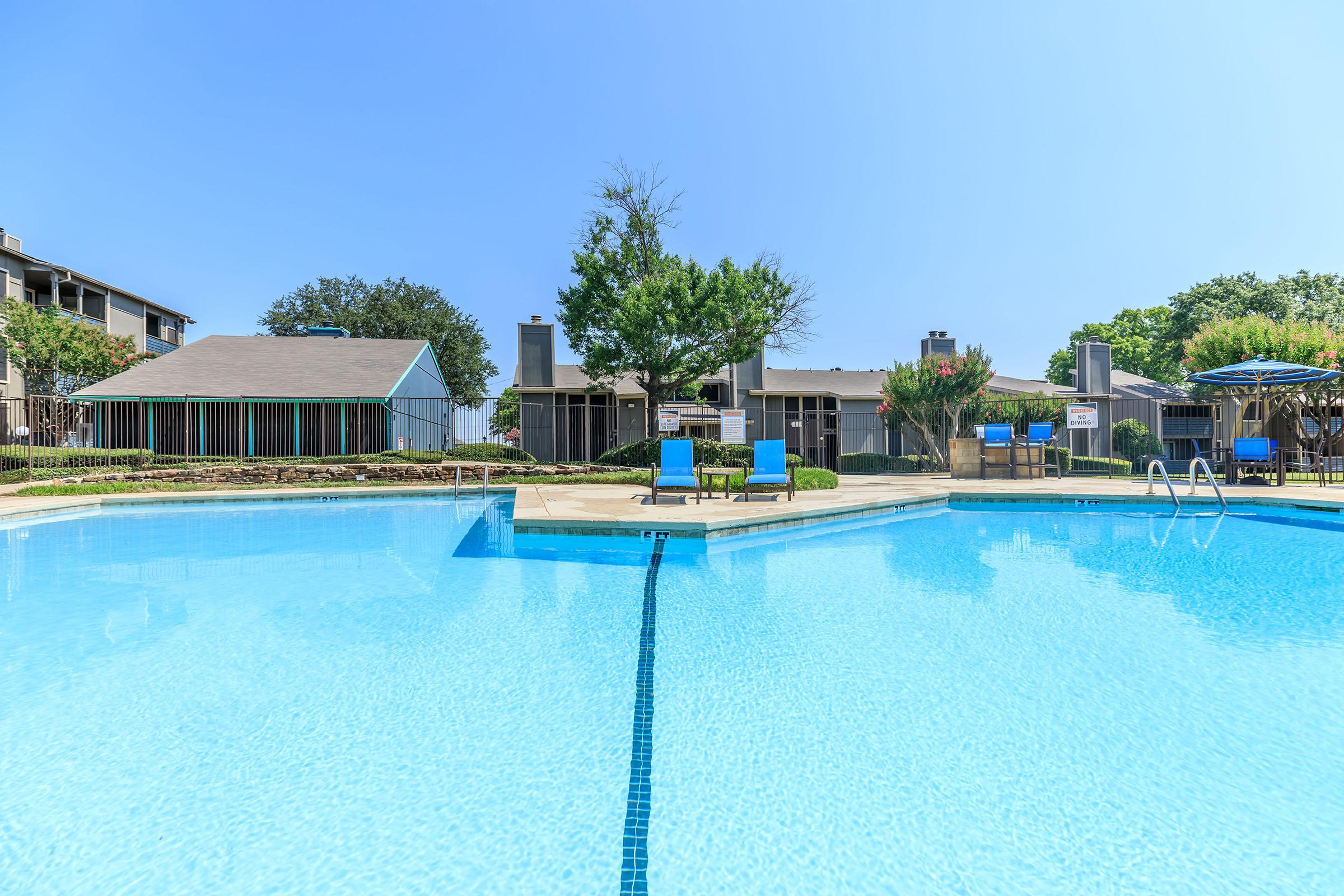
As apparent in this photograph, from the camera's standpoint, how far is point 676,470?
10445 millimetres

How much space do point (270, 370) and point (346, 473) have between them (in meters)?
8.03

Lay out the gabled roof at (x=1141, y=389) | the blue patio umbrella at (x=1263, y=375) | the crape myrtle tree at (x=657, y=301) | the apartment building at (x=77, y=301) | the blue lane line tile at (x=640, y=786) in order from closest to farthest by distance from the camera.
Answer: the blue lane line tile at (x=640, y=786)
the blue patio umbrella at (x=1263, y=375)
the crape myrtle tree at (x=657, y=301)
the gabled roof at (x=1141, y=389)
the apartment building at (x=77, y=301)

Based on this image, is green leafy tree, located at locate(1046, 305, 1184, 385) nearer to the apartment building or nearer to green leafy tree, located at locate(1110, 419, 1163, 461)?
green leafy tree, located at locate(1110, 419, 1163, 461)

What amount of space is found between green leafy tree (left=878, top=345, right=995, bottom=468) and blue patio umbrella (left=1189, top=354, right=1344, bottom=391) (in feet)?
18.7

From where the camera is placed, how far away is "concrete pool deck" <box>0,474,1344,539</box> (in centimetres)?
780

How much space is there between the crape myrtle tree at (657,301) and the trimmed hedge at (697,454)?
3.93 ft

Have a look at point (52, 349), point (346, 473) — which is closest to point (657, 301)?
point (346, 473)

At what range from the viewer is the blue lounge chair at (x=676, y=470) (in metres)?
10.1

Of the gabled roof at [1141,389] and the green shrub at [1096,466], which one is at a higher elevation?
the gabled roof at [1141,389]

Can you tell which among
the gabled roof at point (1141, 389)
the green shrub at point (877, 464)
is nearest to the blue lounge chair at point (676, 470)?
the green shrub at point (877, 464)

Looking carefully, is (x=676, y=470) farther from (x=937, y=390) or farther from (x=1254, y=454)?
(x=937, y=390)

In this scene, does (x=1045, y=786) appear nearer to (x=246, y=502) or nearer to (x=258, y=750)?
(x=258, y=750)

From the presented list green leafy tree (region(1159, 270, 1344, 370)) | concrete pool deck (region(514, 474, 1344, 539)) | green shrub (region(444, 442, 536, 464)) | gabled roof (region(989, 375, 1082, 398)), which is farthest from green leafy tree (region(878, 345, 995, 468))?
green leafy tree (region(1159, 270, 1344, 370))

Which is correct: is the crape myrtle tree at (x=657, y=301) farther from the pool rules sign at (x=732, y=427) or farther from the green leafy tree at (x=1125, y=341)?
the green leafy tree at (x=1125, y=341)
